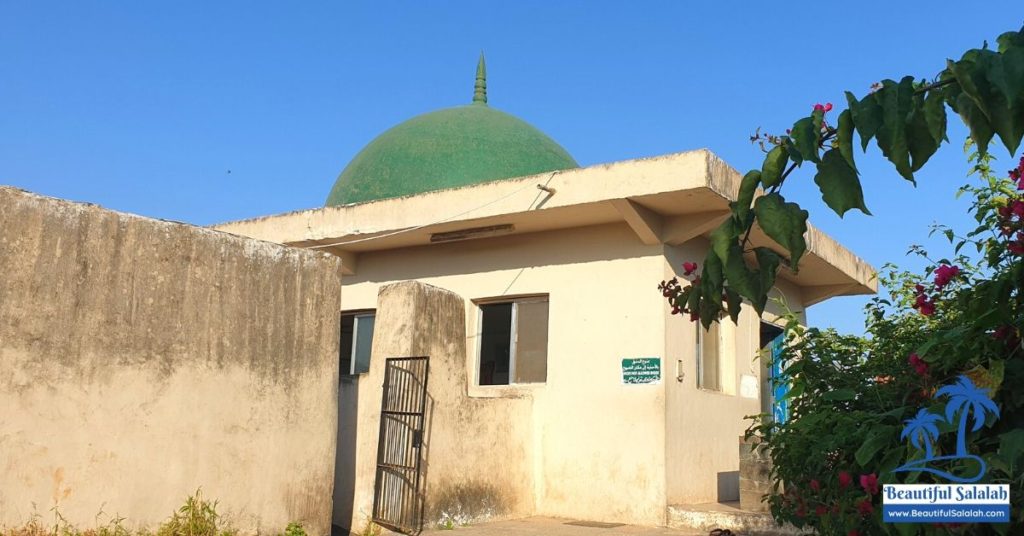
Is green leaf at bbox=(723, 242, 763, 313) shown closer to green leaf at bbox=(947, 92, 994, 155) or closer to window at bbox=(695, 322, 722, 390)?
green leaf at bbox=(947, 92, 994, 155)

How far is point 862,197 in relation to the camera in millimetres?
2129

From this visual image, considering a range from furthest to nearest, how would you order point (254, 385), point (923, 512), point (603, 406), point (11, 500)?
point (603, 406) → point (254, 385) → point (11, 500) → point (923, 512)

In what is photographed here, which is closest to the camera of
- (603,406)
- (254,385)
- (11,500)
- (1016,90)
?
(1016,90)

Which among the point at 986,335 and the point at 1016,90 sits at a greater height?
the point at 1016,90

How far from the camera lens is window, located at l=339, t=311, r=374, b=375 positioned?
11.2 metres

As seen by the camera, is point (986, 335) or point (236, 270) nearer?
point (986, 335)

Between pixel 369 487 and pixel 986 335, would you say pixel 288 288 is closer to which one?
pixel 369 487

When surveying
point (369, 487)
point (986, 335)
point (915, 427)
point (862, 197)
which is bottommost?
point (369, 487)

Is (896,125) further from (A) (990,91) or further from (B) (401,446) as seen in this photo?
(B) (401,446)

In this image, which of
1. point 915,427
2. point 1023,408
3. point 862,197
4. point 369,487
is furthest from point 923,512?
point 369,487

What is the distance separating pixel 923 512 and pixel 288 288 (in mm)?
5674

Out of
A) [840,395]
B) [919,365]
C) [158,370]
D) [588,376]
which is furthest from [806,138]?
[588,376]

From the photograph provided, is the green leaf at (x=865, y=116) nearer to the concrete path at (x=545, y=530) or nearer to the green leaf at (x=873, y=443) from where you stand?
the green leaf at (x=873, y=443)

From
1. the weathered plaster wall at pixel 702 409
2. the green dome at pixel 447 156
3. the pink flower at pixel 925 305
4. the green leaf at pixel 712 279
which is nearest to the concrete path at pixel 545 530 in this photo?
the weathered plaster wall at pixel 702 409
